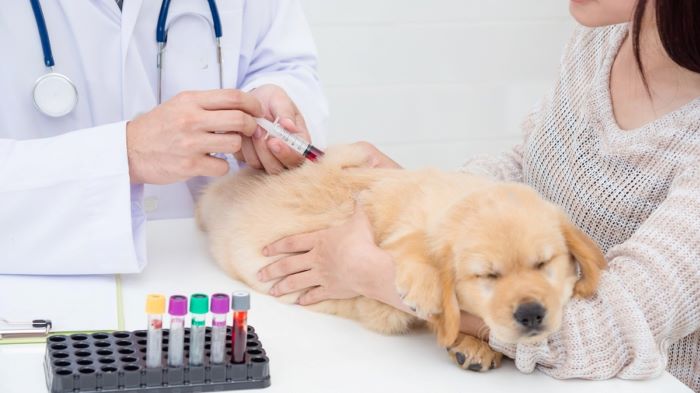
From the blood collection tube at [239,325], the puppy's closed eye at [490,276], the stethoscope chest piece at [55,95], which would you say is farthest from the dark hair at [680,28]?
the stethoscope chest piece at [55,95]

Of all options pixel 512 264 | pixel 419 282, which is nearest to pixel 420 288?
pixel 419 282

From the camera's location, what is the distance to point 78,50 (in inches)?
61.5

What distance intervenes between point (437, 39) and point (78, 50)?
55.0 inches

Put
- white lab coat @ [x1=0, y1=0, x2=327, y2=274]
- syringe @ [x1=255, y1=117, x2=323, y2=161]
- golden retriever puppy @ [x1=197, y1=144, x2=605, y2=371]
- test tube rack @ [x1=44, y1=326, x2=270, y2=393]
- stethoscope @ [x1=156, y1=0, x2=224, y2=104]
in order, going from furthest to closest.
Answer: stethoscope @ [x1=156, y1=0, x2=224, y2=104]
syringe @ [x1=255, y1=117, x2=323, y2=161]
white lab coat @ [x1=0, y1=0, x2=327, y2=274]
golden retriever puppy @ [x1=197, y1=144, x2=605, y2=371]
test tube rack @ [x1=44, y1=326, x2=270, y2=393]

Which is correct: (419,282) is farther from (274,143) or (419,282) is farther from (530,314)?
(274,143)

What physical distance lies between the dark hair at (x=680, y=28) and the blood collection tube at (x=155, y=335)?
771mm

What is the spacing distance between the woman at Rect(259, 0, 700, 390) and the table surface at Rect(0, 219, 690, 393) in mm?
25

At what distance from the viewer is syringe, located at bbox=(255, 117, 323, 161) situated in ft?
4.59

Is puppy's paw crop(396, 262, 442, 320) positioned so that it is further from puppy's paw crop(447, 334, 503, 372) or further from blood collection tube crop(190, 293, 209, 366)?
blood collection tube crop(190, 293, 209, 366)

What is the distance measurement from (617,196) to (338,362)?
530mm

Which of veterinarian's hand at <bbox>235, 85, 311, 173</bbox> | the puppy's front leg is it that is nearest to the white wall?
veterinarian's hand at <bbox>235, 85, 311, 173</bbox>

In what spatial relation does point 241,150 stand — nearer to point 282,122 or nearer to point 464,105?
point 282,122

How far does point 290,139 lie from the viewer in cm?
141

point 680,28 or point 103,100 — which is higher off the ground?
point 680,28
